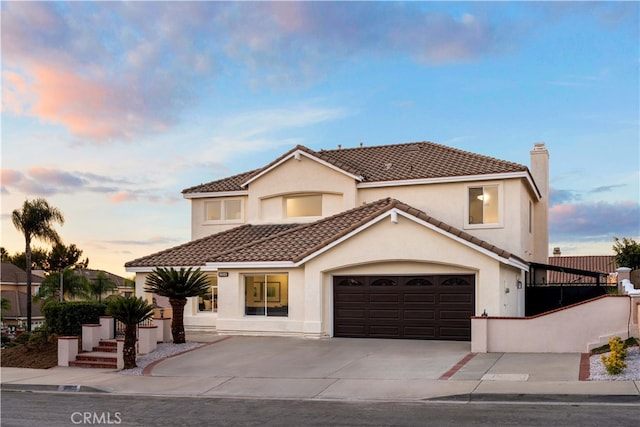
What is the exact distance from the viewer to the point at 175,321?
24.5 m

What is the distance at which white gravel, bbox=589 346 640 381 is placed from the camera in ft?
50.9

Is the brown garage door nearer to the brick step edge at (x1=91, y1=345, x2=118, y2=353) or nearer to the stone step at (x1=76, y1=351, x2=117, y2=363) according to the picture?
the brick step edge at (x1=91, y1=345, x2=118, y2=353)

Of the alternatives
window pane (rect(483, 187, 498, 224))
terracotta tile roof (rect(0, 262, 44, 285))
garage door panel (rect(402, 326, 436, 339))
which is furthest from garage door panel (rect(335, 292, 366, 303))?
terracotta tile roof (rect(0, 262, 44, 285))

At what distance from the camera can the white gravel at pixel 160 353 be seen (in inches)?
815

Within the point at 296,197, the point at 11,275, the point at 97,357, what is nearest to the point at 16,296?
the point at 11,275

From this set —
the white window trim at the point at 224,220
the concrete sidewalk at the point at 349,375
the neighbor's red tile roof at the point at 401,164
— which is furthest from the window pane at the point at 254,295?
the white window trim at the point at 224,220

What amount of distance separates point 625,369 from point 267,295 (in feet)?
45.3

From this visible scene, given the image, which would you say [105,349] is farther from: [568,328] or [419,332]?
[568,328]

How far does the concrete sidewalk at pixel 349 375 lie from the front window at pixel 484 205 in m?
6.80

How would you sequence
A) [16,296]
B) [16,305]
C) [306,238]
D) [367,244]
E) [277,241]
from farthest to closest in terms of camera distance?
[16,296], [16,305], [277,241], [306,238], [367,244]

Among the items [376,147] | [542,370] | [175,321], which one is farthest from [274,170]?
[542,370]

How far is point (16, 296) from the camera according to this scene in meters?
67.1

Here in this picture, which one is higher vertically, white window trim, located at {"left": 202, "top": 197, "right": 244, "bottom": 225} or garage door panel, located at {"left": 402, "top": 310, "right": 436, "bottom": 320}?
white window trim, located at {"left": 202, "top": 197, "right": 244, "bottom": 225}

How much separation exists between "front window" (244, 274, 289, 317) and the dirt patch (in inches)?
277
